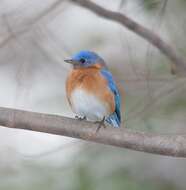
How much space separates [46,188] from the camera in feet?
21.3

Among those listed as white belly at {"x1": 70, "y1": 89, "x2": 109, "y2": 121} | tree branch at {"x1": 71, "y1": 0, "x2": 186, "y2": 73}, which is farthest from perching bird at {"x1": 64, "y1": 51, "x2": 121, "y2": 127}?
tree branch at {"x1": 71, "y1": 0, "x2": 186, "y2": 73}

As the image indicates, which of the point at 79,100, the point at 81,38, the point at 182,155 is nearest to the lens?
the point at 182,155

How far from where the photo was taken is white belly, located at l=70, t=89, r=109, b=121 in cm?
454

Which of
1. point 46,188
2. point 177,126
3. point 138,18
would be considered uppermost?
point 138,18

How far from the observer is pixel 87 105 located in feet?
14.9

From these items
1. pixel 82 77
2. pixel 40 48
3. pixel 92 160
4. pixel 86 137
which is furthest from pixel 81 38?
pixel 86 137

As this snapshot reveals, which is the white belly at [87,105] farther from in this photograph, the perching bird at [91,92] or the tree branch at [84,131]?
the tree branch at [84,131]

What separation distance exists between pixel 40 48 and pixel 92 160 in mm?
1614

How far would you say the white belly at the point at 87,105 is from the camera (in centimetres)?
454

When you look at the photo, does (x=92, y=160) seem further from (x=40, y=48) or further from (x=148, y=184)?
(x=40, y=48)

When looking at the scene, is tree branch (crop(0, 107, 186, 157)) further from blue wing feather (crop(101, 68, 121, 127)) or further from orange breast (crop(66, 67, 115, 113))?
blue wing feather (crop(101, 68, 121, 127))

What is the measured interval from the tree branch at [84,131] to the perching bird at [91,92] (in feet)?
1.56

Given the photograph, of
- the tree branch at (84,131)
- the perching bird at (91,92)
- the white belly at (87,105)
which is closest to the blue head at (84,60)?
the perching bird at (91,92)

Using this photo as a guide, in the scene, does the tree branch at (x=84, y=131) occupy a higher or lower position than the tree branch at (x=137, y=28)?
lower
